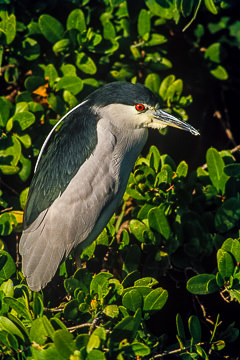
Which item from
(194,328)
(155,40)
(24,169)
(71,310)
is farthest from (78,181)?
(155,40)

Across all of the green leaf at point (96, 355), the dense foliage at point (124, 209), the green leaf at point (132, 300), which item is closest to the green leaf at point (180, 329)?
the dense foliage at point (124, 209)

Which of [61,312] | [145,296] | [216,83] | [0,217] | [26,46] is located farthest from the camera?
[216,83]

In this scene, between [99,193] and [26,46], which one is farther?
[26,46]

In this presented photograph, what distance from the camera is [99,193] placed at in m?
2.17

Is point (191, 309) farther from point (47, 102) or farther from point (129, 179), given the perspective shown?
point (47, 102)

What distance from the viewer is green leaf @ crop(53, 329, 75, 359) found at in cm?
Answer: 145

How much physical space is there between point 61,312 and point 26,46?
1447 mm

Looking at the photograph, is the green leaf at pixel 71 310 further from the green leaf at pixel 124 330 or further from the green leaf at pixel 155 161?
the green leaf at pixel 155 161

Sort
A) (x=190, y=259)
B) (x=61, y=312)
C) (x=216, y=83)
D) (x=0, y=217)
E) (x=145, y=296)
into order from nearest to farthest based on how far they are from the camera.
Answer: (x=145, y=296), (x=61, y=312), (x=0, y=217), (x=190, y=259), (x=216, y=83)

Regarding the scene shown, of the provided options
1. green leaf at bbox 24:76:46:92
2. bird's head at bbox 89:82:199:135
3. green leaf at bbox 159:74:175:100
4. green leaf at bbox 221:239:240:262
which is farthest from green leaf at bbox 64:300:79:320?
green leaf at bbox 159:74:175:100

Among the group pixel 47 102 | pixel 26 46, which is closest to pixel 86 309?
pixel 47 102

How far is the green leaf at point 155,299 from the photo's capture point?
1.70m

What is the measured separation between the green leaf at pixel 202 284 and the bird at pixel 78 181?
0.56 metres

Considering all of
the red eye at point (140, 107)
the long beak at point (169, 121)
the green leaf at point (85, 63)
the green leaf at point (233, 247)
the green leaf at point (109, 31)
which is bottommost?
the green leaf at point (233, 247)
